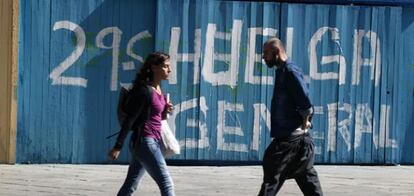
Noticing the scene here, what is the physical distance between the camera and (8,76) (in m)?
13.0

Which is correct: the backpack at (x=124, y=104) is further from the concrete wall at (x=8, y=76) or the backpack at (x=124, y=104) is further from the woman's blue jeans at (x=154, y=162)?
the concrete wall at (x=8, y=76)

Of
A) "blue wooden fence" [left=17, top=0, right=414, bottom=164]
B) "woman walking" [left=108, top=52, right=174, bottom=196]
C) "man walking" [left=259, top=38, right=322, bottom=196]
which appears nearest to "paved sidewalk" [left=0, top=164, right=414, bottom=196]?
"blue wooden fence" [left=17, top=0, right=414, bottom=164]

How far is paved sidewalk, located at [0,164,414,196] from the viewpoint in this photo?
11.0 m

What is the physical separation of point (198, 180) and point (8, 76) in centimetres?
329

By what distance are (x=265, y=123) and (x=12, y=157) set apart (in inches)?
151

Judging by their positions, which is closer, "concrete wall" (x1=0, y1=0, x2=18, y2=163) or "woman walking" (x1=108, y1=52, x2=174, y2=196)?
"woman walking" (x1=108, y1=52, x2=174, y2=196)

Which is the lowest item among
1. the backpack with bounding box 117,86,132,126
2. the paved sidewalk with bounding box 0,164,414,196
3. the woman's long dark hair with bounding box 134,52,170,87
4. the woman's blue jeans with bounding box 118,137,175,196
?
the paved sidewalk with bounding box 0,164,414,196

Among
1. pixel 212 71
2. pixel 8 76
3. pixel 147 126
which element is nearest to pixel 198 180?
pixel 212 71

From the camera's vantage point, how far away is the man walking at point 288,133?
27.8 ft

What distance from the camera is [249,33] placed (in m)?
13.4

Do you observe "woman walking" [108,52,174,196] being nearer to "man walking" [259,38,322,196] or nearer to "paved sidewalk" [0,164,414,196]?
"man walking" [259,38,322,196]

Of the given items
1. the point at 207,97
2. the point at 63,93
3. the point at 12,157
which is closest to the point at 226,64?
the point at 207,97

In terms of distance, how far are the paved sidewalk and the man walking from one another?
7.73 ft

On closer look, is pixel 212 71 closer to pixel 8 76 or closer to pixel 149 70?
pixel 8 76
